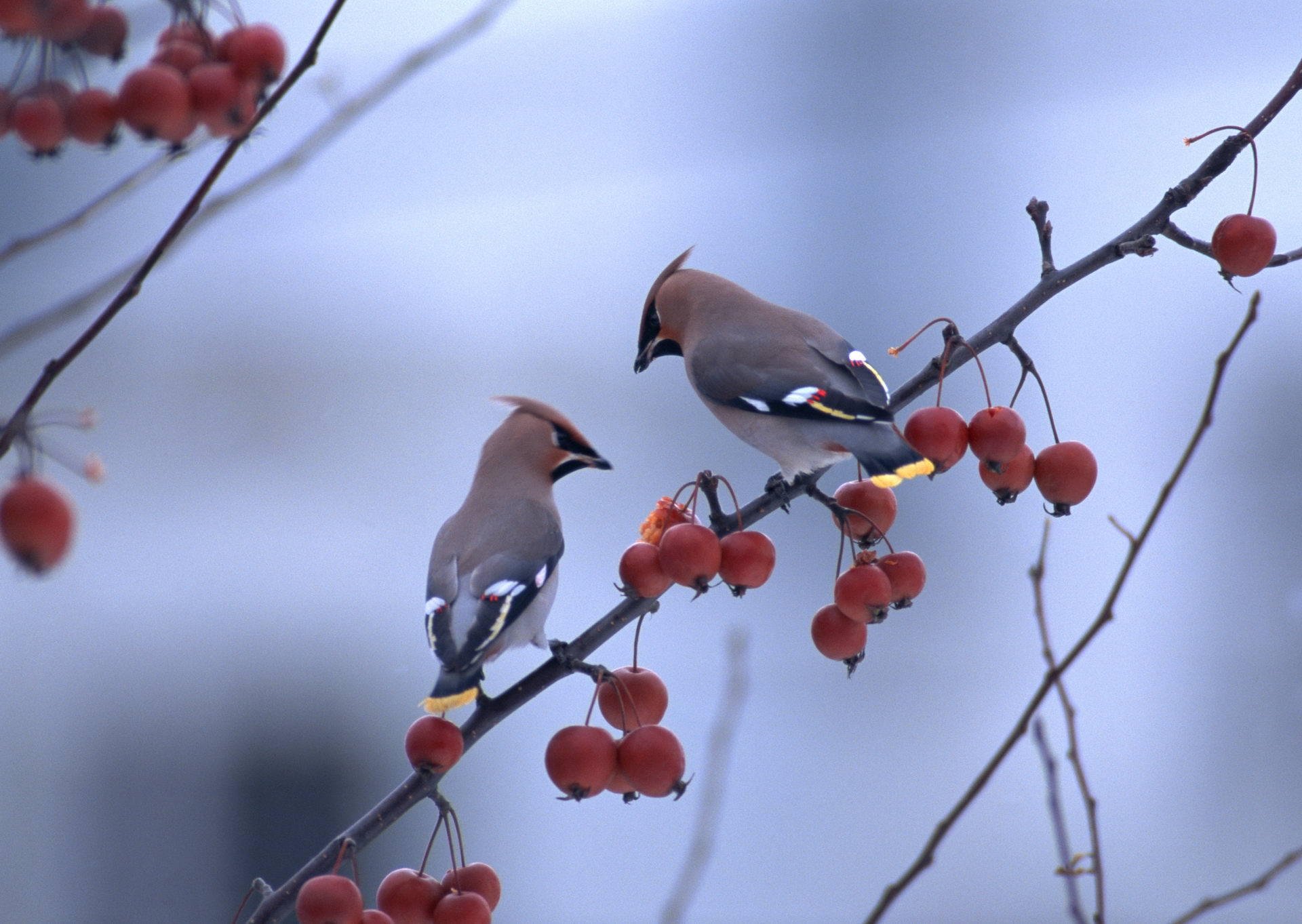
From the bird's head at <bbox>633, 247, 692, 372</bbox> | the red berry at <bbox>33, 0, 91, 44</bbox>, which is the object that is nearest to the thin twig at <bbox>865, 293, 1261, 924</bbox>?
the red berry at <bbox>33, 0, 91, 44</bbox>

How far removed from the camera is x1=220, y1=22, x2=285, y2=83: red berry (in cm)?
95

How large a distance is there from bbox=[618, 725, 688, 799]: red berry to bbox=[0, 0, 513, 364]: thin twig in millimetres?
→ 593

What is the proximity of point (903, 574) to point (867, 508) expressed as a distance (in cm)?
10

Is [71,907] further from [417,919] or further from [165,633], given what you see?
[417,919]

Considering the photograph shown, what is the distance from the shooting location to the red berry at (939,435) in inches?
48.6

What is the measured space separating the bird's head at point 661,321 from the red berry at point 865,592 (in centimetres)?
63

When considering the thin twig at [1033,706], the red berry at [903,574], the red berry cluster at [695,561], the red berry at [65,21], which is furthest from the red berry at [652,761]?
the red berry at [65,21]

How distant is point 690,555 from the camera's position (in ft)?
3.79

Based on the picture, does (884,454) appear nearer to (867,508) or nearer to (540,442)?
(867,508)

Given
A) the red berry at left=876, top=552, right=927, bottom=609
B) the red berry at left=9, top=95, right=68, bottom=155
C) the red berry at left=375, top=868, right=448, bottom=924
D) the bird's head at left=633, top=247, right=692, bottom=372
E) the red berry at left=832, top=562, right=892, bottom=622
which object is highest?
the bird's head at left=633, top=247, right=692, bottom=372

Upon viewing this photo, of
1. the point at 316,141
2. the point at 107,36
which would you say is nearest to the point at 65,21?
the point at 107,36

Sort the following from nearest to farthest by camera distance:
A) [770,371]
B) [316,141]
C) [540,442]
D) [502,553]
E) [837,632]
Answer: [316,141]
[837,632]
[502,553]
[770,371]
[540,442]

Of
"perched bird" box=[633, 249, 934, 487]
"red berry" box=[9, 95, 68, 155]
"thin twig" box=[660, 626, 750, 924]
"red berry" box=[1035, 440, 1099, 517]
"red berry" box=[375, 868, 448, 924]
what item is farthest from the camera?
"perched bird" box=[633, 249, 934, 487]

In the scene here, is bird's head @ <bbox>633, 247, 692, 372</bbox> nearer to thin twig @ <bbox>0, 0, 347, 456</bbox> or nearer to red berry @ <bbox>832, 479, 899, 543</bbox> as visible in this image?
red berry @ <bbox>832, 479, 899, 543</bbox>
